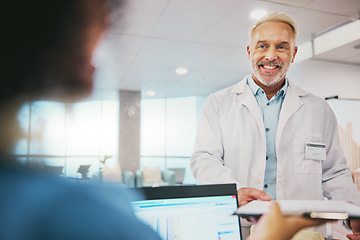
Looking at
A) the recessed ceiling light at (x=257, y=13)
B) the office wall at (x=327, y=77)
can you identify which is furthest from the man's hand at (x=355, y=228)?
the office wall at (x=327, y=77)

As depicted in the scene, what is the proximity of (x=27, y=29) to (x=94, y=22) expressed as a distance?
0.08 metres

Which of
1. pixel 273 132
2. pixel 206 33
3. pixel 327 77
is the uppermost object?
pixel 206 33

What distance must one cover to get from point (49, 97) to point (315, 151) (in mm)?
1740

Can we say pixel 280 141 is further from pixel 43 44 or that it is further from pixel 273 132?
pixel 43 44

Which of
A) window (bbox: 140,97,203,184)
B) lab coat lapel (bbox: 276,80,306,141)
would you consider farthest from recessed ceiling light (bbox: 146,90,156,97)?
lab coat lapel (bbox: 276,80,306,141)

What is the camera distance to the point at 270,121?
6.20 feet

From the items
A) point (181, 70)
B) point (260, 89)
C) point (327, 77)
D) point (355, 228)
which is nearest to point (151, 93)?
point (181, 70)

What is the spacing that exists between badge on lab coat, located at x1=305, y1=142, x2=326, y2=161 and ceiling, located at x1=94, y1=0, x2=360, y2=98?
4.39 ft

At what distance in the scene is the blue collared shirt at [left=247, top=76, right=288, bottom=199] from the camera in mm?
1794

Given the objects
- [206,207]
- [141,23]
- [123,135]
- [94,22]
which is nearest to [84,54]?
[94,22]

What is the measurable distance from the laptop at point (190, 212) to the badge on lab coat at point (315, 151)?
1.14 metres

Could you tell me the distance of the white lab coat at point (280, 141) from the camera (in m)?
1.77

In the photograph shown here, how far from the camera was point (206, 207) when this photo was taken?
808mm

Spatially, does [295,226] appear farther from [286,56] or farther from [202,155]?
[286,56]
